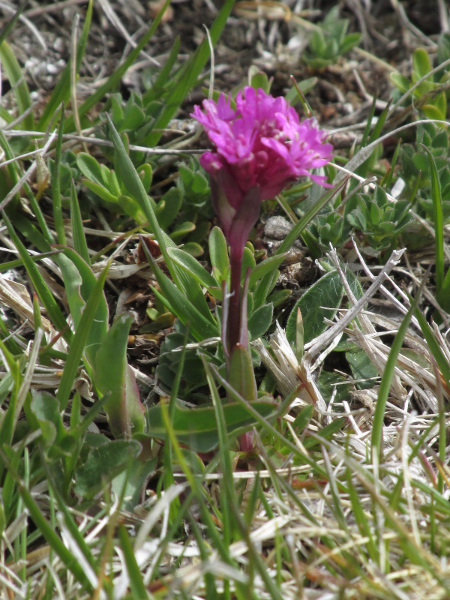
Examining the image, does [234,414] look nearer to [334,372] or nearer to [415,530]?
[415,530]

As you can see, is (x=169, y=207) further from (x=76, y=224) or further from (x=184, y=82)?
(x=184, y=82)

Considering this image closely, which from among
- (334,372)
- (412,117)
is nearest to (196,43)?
(412,117)

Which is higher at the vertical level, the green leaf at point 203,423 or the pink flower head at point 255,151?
the pink flower head at point 255,151

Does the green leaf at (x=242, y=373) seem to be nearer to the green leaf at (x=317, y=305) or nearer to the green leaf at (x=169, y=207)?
the green leaf at (x=317, y=305)

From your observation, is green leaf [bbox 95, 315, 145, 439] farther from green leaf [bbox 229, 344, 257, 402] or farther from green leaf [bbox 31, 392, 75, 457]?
green leaf [bbox 229, 344, 257, 402]

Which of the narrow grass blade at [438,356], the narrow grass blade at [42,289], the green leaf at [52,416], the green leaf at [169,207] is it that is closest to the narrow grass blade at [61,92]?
the green leaf at [169,207]

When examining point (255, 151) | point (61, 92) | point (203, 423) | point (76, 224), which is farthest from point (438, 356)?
point (61, 92)
